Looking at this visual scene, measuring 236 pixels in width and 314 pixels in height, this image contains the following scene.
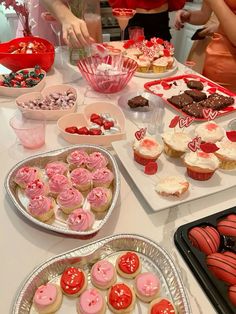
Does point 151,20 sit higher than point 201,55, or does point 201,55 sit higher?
point 151,20

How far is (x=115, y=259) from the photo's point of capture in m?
0.78

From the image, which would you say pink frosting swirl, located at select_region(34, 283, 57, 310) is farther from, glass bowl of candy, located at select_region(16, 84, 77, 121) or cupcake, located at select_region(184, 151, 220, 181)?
glass bowl of candy, located at select_region(16, 84, 77, 121)

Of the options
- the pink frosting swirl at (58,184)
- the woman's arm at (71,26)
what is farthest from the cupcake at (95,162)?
the woman's arm at (71,26)

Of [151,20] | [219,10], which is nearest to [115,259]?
[219,10]

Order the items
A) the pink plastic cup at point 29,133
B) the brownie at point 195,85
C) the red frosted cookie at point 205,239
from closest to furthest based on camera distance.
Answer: the red frosted cookie at point 205,239
the pink plastic cup at point 29,133
the brownie at point 195,85

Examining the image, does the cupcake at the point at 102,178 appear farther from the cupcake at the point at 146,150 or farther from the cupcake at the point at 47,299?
the cupcake at the point at 47,299

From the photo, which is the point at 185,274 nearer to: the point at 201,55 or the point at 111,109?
the point at 111,109

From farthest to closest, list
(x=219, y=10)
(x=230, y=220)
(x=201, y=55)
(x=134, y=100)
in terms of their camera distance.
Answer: (x=201, y=55) < (x=219, y=10) < (x=134, y=100) < (x=230, y=220)

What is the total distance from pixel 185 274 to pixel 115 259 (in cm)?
17

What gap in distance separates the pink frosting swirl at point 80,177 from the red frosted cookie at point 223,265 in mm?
401

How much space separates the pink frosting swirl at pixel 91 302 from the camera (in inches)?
25.6

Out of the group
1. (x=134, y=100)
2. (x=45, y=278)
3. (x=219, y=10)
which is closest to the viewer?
(x=45, y=278)

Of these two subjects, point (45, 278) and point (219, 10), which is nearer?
point (45, 278)

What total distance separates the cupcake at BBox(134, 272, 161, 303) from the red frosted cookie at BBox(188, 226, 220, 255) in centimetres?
14
